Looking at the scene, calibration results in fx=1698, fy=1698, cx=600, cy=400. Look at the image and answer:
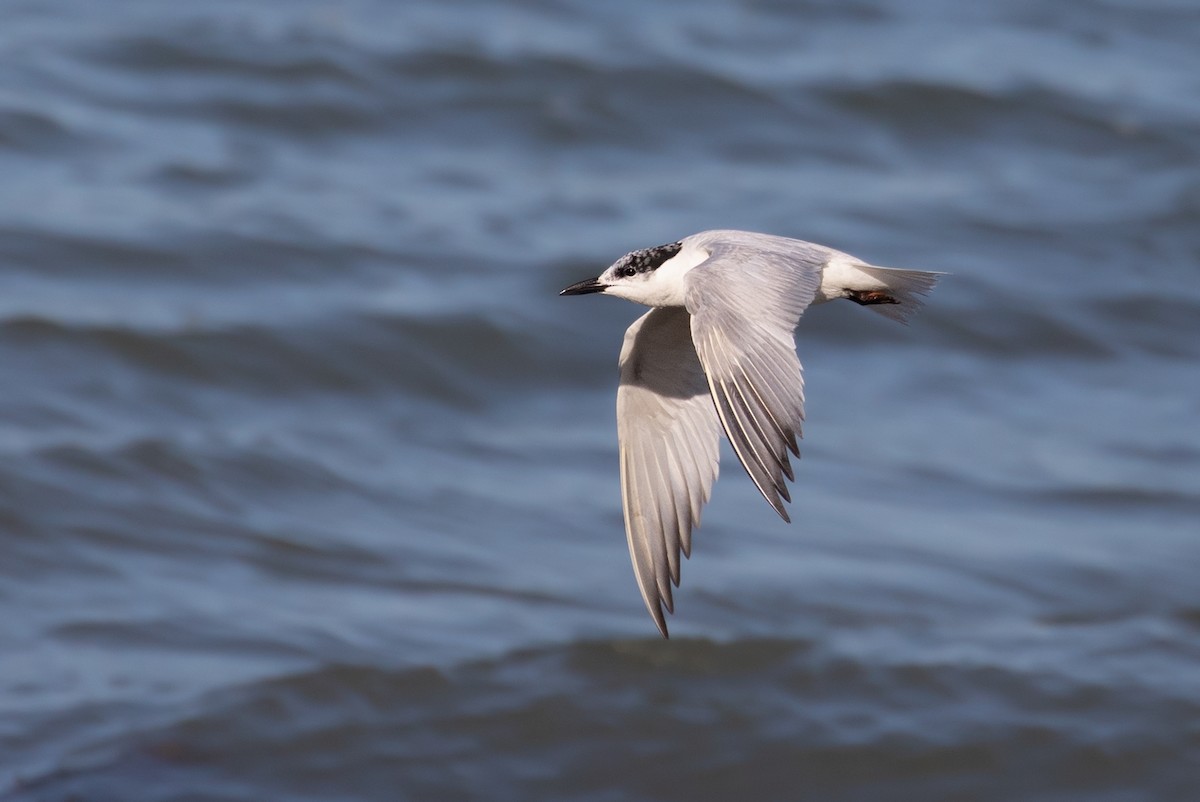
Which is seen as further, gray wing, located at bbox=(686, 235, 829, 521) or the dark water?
the dark water

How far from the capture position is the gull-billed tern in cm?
445

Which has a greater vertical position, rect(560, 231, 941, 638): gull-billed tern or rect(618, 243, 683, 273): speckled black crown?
rect(618, 243, 683, 273): speckled black crown

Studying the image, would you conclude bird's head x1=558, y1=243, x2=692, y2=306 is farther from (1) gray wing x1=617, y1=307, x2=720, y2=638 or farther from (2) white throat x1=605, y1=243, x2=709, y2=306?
(1) gray wing x1=617, y1=307, x2=720, y2=638

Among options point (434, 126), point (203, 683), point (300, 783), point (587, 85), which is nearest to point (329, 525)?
point (203, 683)

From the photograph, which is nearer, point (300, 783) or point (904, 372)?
point (300, 783)

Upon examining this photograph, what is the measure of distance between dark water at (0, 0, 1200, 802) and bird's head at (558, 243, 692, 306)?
276 cm

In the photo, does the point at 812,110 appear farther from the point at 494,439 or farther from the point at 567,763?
the point at 567,763

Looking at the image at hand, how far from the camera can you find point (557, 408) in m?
11.3

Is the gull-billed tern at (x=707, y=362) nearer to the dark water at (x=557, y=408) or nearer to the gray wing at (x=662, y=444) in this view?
the gray wing at (x=662, y=444)

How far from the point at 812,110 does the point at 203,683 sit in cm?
986

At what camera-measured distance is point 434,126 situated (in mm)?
15305

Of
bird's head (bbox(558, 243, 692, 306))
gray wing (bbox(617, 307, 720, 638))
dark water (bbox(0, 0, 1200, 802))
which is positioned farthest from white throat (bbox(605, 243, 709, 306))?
dark water (bbox(0, 0, 1200, 802))

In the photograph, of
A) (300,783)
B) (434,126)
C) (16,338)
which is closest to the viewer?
(300,783)

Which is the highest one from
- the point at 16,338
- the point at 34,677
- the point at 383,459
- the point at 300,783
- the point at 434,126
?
the point at 434,126
